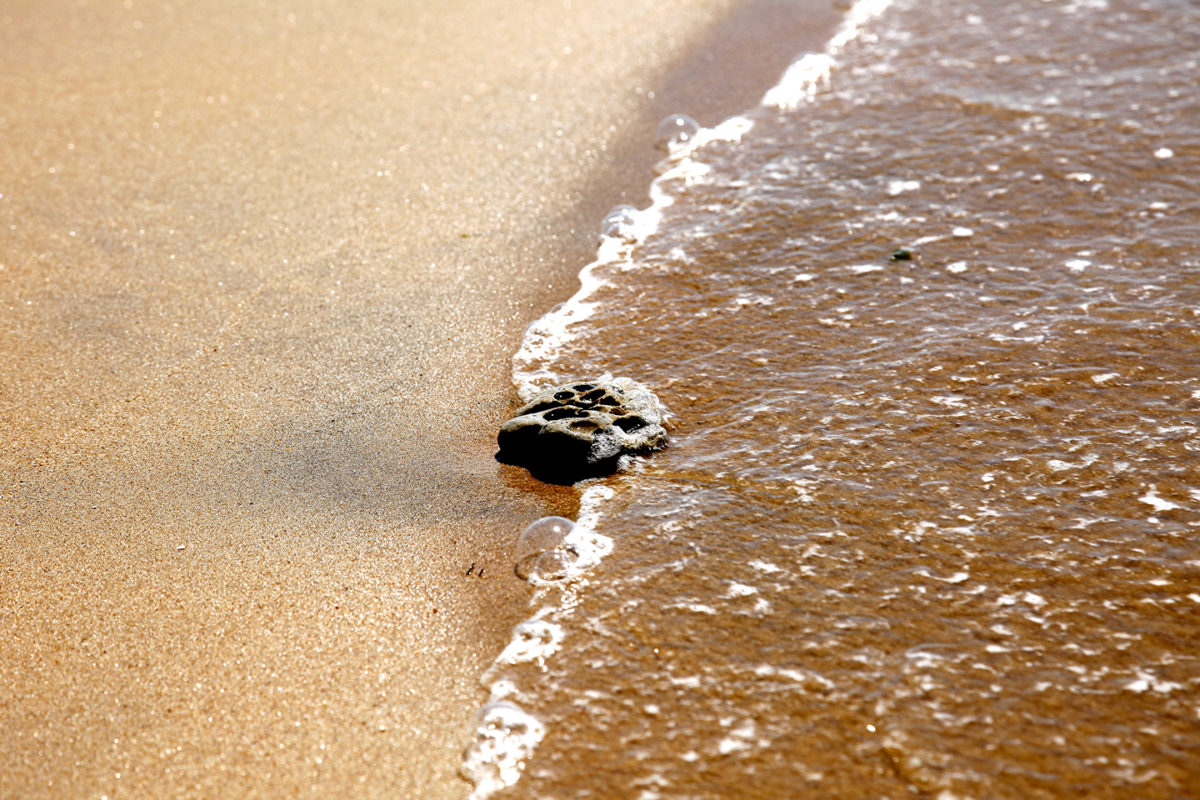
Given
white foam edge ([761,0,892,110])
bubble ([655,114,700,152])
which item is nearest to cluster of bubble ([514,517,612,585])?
bubble ([655,114,700,152])

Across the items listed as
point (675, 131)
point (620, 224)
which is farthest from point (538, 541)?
point (675, 131)

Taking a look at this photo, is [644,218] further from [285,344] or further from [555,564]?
[555,564]

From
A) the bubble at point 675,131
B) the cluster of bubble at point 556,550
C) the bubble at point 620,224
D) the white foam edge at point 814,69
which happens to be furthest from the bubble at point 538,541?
the white foam edge at point 814,69

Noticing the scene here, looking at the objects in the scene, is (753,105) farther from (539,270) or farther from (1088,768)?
(1088,768)

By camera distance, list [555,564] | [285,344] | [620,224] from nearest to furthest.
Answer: [555,564], [285,344], [620,224]

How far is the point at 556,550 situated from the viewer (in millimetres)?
2785

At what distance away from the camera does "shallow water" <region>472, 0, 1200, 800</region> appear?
2234 millimetres

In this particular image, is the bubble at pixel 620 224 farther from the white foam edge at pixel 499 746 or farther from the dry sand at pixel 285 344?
the white foam edge at pixel 499 746

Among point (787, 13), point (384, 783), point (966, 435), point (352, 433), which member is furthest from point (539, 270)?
point (787, 13)

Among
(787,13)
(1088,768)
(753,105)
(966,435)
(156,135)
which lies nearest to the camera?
(1088,768)

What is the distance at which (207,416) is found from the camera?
3236 mm

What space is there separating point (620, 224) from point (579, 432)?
1436 mm

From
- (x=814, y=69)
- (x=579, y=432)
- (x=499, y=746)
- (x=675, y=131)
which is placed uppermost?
(x=814, y=69)

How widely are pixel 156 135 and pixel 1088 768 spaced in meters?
4.36
